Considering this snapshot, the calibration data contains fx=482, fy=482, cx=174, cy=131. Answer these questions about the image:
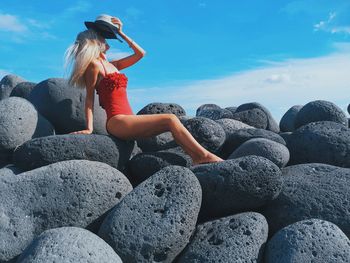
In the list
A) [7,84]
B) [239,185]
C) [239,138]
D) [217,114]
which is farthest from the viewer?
[7,84]

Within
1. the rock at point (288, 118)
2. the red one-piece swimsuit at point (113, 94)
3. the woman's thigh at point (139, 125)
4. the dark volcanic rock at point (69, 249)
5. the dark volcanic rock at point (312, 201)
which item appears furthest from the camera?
the rock at point (288, 118)

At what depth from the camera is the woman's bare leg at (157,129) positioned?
437 centimetres

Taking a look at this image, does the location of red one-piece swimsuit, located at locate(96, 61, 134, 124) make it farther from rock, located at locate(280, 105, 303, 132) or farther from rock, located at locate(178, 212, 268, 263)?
rock, located at locate(280, 105, 303, 132)

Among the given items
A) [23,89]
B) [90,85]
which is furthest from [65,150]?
[23,89]

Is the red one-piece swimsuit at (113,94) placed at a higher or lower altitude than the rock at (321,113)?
higher

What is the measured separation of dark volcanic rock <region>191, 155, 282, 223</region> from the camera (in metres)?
3.72

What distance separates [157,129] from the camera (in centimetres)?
453

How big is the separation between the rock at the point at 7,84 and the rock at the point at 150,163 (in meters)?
5.06

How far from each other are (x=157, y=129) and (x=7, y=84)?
5.43m

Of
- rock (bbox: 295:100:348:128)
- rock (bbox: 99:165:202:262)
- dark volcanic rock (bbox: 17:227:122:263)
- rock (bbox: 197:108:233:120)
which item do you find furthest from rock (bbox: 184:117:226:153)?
rock (bbox: 197:108:233:120)

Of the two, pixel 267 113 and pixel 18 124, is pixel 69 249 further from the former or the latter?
pixel 267 113

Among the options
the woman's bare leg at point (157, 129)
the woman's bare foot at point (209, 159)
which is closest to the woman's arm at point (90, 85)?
the woman's bare leg at point (157, 129)

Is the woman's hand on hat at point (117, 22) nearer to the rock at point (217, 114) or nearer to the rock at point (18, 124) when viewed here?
the rock at point (18, 124)

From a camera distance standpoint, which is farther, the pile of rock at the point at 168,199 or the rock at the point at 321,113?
the rock at the point at 321,113
